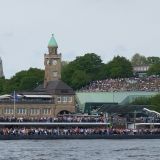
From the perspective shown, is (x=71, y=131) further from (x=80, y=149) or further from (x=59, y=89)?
(x=59, y=89)

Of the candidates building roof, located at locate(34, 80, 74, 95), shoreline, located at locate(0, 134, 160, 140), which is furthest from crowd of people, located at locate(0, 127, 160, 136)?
building roof, located at locate(34, 80, 74, 95)

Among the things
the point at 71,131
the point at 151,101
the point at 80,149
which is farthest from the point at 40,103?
the point at 80,149

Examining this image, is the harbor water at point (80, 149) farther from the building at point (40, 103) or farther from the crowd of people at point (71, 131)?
the building at point (40, 103)

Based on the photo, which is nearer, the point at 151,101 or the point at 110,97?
the point at 151,101

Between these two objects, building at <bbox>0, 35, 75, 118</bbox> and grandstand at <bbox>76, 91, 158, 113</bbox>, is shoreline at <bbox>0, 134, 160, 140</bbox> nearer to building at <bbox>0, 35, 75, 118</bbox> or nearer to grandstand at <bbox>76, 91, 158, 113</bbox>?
building at <bbox>0, 35, 75, 118</bbox>

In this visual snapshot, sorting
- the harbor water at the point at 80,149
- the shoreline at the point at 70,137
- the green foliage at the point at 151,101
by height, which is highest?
the green foliage at the point at 151,101

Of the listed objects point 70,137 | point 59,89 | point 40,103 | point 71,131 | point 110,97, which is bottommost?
point 70,137

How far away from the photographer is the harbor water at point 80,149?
101m

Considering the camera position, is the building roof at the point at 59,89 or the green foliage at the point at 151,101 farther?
the building roof at the point at 59,89

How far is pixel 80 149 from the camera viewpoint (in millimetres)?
113562

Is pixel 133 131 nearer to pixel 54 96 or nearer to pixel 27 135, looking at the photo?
pixel 27 135

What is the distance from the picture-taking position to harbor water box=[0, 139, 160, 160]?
10075 centimetres

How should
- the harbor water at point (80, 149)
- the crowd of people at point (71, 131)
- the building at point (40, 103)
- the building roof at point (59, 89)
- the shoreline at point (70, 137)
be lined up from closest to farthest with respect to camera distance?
the harbor water at point (80, 149)
the shoreline at point (70, 137)
the crowd of people at point (71, 131)
the building at point (40, 103)
the building roof at point (59, 89)

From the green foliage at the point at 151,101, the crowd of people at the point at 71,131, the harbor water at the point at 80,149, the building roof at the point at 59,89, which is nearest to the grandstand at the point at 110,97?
the building roof at the point at 59,89
